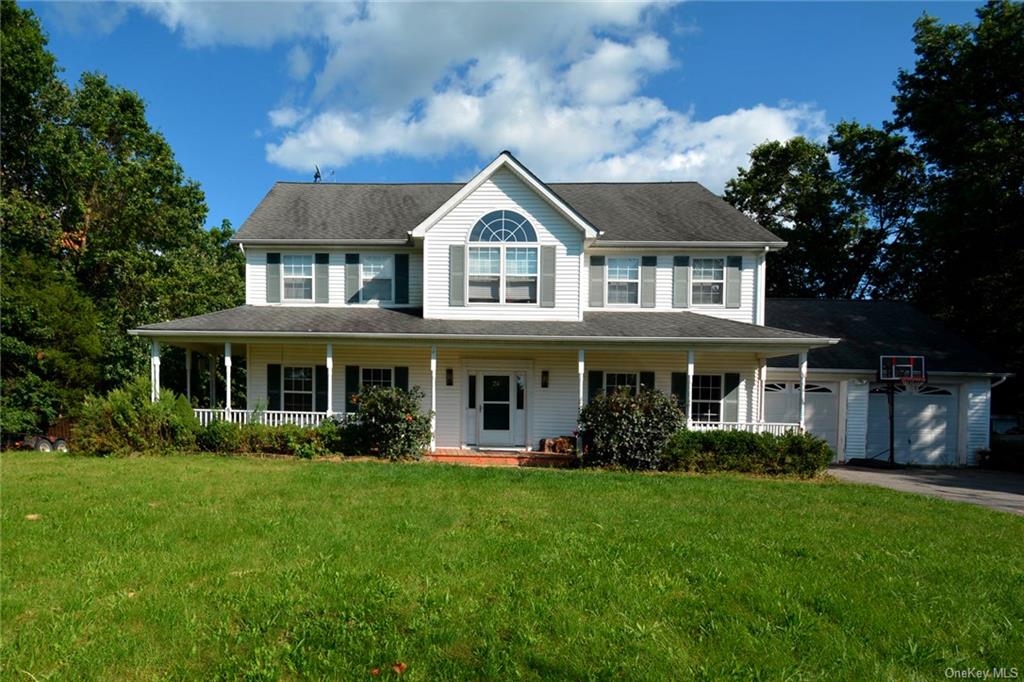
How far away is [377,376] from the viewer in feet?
47.4

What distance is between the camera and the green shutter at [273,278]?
14.9 metres

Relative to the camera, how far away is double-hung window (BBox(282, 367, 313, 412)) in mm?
14500

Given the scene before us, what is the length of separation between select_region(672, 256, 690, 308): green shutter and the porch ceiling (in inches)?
23.0

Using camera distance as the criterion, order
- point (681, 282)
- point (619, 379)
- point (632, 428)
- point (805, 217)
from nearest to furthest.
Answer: point (632, 428) < point (619, 379) < point (681, 282) < point (805, 217)

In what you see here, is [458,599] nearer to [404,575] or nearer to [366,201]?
[404,575]

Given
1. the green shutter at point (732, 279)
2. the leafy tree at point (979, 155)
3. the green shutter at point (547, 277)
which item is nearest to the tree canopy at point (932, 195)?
the leafy tree at point (979, 155)

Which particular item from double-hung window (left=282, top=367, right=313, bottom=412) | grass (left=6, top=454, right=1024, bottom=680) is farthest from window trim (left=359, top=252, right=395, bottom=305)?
grass (left=6, top=454, right=1024, bottom=680)

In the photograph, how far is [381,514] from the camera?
6.74m

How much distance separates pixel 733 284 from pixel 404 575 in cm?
1307

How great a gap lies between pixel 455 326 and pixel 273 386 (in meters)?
5.90

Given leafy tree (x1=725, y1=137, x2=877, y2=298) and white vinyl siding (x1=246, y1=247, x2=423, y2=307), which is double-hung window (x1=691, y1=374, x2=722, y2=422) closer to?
white vinyl siding (x1=246, y1=247, x2=423, y2=307)

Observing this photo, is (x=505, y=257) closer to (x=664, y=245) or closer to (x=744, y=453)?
(x=664, y=245)

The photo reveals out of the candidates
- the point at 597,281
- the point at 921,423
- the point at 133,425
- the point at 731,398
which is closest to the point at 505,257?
the point at 597,281

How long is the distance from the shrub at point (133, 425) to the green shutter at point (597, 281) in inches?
433
